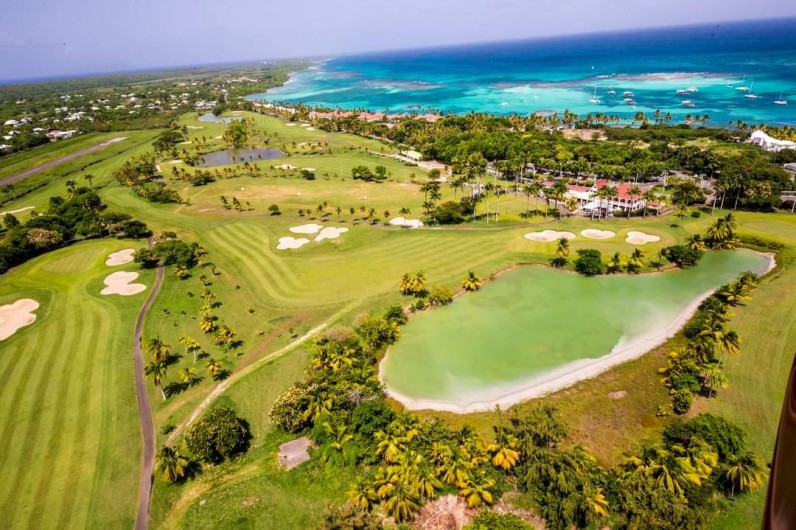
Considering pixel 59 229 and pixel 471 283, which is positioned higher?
pixel 59 229

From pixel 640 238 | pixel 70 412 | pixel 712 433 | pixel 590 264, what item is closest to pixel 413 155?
pixel 640 238

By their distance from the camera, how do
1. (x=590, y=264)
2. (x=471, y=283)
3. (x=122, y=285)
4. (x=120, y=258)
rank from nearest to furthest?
(x=471, y=283) → (x=590, y=264) → (x=122, y=285) → (x=120, y=258)

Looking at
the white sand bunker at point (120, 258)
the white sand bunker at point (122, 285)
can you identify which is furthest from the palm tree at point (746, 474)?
the white sand bunker at point (120, 258)

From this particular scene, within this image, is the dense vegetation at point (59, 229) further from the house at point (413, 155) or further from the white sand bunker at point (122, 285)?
the house at point (413, 155)

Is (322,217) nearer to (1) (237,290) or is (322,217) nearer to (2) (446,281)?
(1) (237,290)

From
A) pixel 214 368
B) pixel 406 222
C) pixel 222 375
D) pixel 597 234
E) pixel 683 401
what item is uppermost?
pixel 406 222

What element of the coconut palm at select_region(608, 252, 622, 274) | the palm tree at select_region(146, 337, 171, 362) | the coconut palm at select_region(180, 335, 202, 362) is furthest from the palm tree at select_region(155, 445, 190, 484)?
the coconut palm at select_region(608, 252, 622, 274)

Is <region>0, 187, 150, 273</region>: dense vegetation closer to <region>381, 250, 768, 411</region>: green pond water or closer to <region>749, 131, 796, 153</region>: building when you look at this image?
<region>381, 250, 768, 411</region>: green pond water

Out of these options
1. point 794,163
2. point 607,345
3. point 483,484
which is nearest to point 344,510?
point 483,484

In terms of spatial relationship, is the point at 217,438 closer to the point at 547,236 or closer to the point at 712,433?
the point at 712,433
